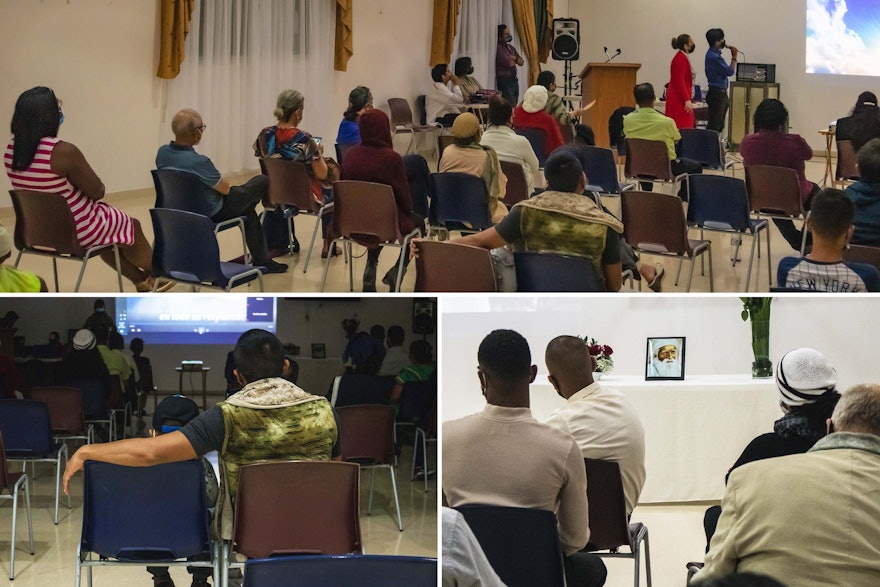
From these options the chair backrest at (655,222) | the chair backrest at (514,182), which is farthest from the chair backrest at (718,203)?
the chair backrest at (514,182)

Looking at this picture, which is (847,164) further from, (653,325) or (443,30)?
(443,30)

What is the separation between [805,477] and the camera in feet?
7.37

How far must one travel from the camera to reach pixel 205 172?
5914mm

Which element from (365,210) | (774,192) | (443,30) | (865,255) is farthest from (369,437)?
(443,30)

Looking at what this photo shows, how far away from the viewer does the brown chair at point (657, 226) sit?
5566 millimetres

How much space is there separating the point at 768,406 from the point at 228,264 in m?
2.95

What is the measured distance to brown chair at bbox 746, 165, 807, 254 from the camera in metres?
6.43

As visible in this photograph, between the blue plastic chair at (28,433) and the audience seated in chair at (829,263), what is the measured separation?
92.7 inches

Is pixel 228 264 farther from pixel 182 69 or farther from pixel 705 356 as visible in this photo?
pixel 182 69

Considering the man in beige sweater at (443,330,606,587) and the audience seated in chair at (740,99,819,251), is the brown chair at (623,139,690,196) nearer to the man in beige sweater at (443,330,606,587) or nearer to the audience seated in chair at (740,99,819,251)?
the audience seated in chair at (740,99,819,251)

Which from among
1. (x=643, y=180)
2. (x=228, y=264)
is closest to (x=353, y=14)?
(x=643, y=180)

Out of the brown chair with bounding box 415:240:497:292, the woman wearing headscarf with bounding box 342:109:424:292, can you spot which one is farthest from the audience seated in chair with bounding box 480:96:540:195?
the brown chair with bounding box 415:240:497:292

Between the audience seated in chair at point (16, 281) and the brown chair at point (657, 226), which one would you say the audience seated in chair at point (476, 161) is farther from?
the audience seated in chair at point (16, 281)

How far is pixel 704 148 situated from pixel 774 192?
7.46ft
